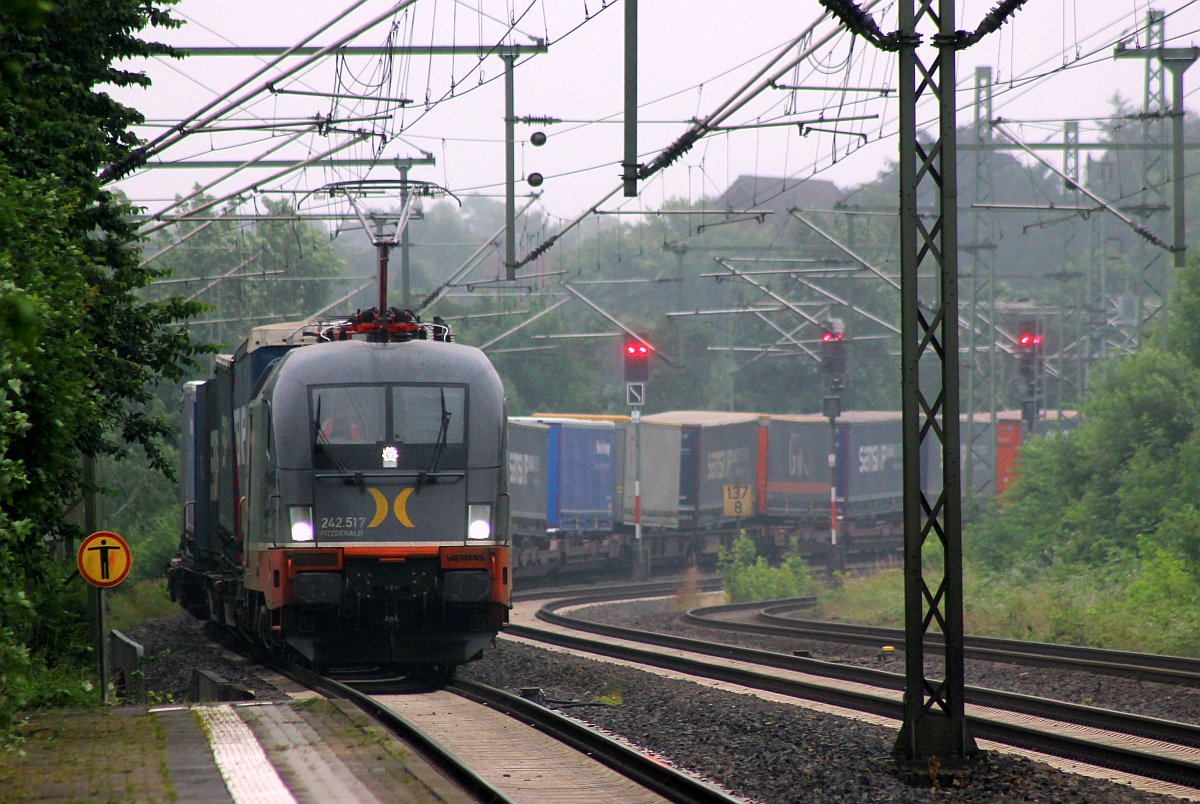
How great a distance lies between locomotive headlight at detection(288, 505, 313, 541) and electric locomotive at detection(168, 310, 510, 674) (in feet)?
0.04

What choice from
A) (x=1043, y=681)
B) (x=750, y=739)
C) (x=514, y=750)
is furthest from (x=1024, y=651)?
(x=514, y=750)

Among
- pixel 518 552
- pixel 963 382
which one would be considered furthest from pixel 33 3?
pixel 963 382

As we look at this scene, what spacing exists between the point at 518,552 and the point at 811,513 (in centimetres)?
996

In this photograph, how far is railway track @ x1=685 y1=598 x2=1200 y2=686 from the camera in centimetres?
1416

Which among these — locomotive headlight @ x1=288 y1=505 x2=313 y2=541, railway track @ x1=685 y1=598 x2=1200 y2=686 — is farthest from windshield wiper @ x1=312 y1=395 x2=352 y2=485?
railway track @ x1=685 y1=598 x2=1200 y2=686

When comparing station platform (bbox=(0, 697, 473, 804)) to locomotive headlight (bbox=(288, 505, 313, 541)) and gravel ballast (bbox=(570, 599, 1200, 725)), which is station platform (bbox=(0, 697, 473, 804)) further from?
gravel ballast (bbox=(570, 599, 1200, 725))

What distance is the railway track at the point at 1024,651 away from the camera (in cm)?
1416

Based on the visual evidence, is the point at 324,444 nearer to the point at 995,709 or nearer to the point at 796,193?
the point at 995,709

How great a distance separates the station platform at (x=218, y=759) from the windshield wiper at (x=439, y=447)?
Answer: 2.72 m

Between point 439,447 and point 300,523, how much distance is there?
4.96ft

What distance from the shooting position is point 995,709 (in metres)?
12.3

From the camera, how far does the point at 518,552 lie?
1369 inches

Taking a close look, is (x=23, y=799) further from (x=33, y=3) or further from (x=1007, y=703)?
(x=1007, y=703)

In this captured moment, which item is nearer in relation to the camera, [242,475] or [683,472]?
[242,475]
